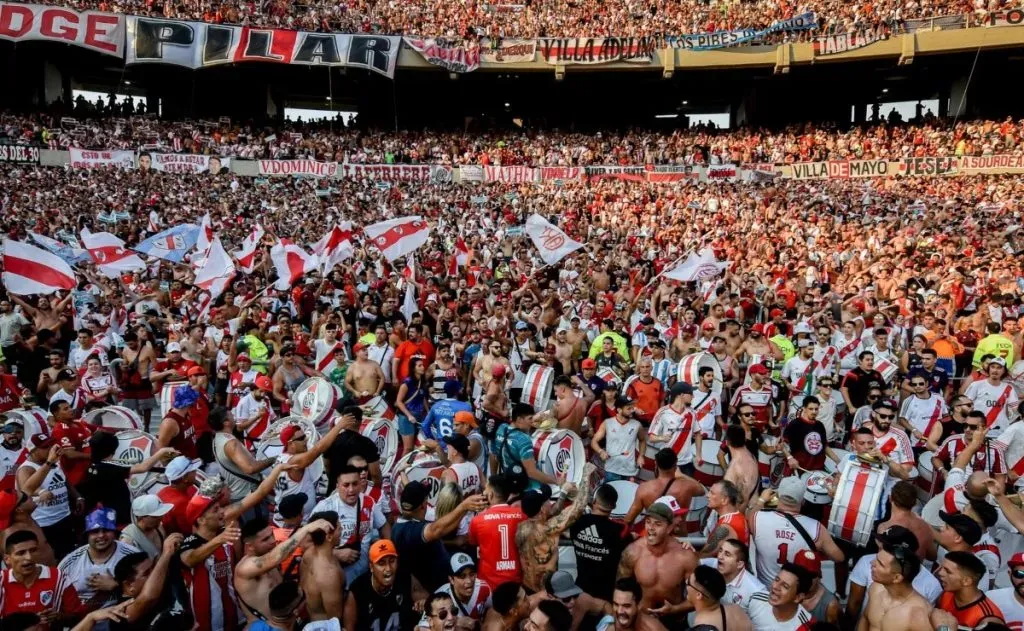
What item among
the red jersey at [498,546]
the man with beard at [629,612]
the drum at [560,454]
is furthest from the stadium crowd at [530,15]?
the man with beard at [629,612]

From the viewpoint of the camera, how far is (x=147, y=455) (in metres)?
6.27

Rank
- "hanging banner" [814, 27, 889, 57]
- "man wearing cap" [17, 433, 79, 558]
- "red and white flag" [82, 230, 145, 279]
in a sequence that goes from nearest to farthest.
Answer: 1. "man wearing cap" [17, 433, 79, 558]
2. "red and white flag" [82, 230, 145, 279]
3. "hanging banner" [814, 27, 889, 57]

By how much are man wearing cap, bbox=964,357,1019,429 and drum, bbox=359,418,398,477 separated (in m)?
5.58

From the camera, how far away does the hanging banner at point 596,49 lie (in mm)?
32906

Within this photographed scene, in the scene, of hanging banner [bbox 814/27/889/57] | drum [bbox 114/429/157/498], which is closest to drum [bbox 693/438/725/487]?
drum [bbox 114/429/157/498]

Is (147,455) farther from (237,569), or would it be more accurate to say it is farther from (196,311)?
(196,311)

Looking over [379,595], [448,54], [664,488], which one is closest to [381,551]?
[379,595]

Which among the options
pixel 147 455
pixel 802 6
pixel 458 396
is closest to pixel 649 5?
pixel 802 6

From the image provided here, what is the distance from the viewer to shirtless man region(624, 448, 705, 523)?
5605 millimetres

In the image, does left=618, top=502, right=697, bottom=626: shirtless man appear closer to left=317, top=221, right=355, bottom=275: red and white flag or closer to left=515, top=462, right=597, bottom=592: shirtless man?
left=515, top=462, right=597, bottom=592: shirtless man

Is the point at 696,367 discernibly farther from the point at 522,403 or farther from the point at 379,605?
the point at 379,605

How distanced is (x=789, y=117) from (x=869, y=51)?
9.07 m

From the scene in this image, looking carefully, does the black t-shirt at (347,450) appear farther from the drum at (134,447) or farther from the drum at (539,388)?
the drum at (539,388)

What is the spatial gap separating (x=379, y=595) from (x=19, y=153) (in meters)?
29.5
